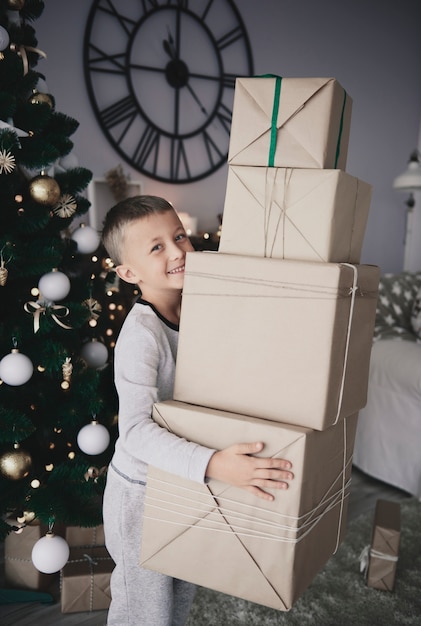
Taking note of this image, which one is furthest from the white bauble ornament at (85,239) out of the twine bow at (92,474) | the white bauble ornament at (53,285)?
the twine bow at (92,474)

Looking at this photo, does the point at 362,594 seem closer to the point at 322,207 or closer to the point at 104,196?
the point at 322,207

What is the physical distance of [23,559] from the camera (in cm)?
159

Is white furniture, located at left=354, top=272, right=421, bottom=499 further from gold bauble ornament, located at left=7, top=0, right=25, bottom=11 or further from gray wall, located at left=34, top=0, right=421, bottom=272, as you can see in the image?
gold bauble ornament, located at left=7, top=0, right=25, bottom=11

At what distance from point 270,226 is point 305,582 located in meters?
0.56

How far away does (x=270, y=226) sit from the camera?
0.84m

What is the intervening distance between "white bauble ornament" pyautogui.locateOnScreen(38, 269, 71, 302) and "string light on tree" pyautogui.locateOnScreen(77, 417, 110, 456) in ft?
1.13

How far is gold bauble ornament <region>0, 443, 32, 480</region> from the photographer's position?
1.33 m

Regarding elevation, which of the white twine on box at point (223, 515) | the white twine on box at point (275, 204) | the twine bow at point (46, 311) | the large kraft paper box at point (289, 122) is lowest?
the white twine on box at point (223, 515)

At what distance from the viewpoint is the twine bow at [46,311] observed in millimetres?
1321

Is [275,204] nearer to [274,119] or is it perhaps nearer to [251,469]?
[274,119]

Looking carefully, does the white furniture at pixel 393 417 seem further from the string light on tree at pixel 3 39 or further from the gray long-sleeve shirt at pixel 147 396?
A: the string light on tree at pixel 3 39

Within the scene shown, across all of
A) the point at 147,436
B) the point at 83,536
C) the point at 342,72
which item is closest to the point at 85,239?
the point at 147,436

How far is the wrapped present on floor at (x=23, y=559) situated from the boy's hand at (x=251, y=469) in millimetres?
1022

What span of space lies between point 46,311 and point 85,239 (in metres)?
0.26
